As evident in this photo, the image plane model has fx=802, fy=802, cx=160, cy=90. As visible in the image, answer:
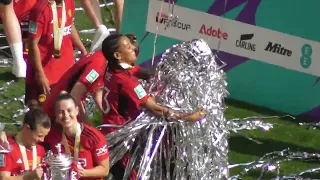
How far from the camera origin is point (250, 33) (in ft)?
23.5

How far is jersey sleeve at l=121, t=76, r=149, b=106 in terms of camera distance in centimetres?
459

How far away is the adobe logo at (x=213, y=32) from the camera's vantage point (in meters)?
7.27

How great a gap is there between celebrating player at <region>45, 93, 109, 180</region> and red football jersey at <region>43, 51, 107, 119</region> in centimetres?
46

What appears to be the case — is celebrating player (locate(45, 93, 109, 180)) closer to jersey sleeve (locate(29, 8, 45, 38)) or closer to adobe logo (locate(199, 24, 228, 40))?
jersey sleeve (locate(29, 8, 45, 38))

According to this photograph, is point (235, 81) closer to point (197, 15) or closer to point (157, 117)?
point (197, 15)

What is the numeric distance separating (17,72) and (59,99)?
0.95ft

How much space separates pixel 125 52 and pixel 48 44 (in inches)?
41.0

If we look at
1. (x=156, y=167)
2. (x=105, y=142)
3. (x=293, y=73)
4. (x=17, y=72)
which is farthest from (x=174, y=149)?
(x=293, y=73)

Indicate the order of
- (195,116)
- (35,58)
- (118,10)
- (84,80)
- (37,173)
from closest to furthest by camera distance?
1. (37,173)
2. (195,116)
3. (84,80)
4. (35,58)
5. (118,10)

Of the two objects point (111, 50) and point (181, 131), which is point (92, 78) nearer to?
point (111, 50)

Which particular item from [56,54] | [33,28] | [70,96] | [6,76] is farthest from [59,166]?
[6,76]

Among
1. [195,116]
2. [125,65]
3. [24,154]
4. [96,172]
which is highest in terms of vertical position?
[125,65]

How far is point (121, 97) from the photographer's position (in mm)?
4680

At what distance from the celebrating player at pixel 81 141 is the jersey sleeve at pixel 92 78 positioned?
496 mm
